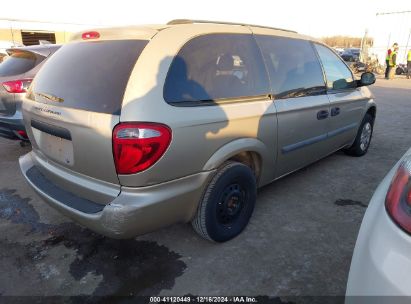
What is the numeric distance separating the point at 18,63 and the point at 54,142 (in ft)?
10.2

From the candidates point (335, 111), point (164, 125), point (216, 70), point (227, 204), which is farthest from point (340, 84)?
point (164, 125)

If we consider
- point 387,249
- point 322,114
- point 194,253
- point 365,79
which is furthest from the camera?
point 365,79

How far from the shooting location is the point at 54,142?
2490mm

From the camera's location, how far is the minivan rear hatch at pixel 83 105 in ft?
7.03

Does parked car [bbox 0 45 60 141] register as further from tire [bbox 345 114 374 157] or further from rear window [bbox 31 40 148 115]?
tire [bbox 345 114 374 157]

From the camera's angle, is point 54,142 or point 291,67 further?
point 291,67

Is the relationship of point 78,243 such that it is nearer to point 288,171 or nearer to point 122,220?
point 122,220

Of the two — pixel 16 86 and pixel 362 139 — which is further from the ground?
pixel 16 86

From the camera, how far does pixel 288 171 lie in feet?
11.6

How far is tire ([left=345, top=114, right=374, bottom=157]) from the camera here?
16.1 feet

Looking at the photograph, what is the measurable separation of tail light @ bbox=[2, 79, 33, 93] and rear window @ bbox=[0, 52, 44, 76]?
8.4 inches

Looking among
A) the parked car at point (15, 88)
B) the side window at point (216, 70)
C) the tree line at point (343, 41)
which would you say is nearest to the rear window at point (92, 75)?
the side window at point (216, 70)

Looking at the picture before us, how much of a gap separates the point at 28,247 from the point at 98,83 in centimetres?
160

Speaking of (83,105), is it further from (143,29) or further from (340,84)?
(340,84)
